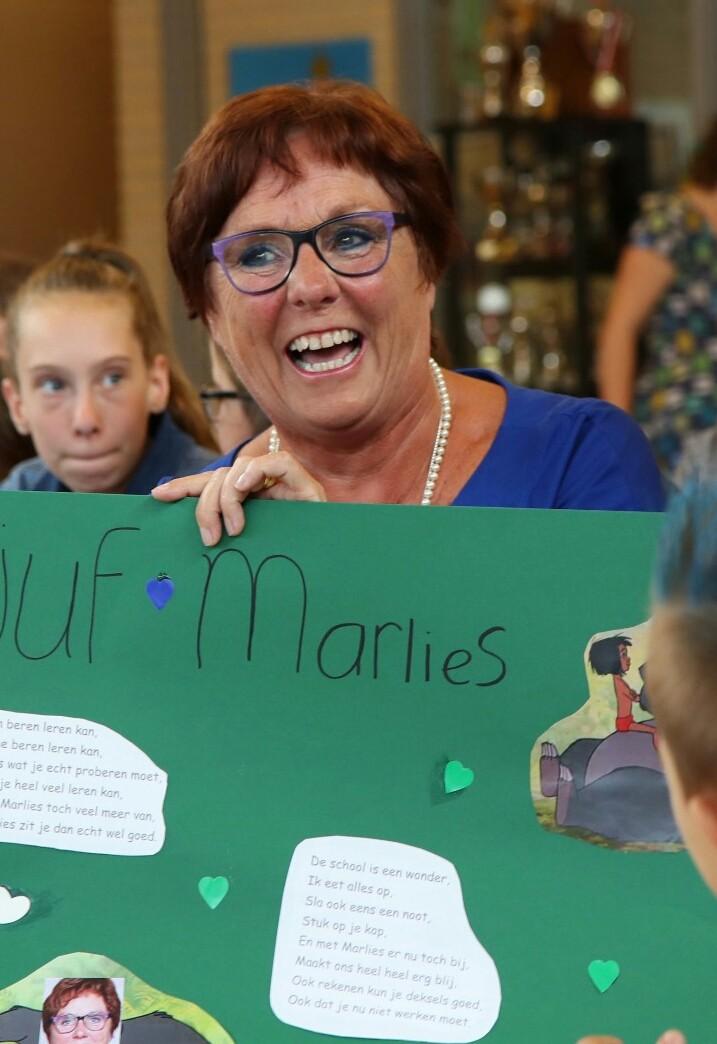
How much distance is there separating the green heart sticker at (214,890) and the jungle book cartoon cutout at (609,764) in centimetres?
28

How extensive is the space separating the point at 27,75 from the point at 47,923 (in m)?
4.94

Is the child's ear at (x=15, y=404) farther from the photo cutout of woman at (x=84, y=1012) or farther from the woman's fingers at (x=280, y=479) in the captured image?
the photo cutout of woman at (x=84, y=1012)

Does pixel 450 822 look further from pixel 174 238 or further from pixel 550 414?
pixel 174 238

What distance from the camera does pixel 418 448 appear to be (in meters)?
1.69

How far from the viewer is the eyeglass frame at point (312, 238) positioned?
1560 millimetres

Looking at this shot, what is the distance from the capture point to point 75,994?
1.32 meters

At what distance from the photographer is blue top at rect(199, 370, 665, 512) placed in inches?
62.5

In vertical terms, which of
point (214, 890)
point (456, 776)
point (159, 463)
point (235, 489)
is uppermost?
point (235, 489)

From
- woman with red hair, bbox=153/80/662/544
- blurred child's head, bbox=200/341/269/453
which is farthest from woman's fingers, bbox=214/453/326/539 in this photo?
blurred child's head, bbox=200/341/269/453

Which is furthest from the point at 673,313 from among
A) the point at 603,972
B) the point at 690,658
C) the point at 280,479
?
the point at 690,658

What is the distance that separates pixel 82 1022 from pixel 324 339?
0.72m

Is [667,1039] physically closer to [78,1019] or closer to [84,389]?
[78,1019]

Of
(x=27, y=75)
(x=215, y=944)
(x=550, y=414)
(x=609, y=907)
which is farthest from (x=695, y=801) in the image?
(x=27, y=75)

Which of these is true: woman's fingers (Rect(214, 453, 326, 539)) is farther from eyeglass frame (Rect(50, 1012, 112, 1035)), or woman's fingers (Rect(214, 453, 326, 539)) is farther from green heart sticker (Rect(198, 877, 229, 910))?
eyeglass frame (Rect(50, 1012, 112, 1035))
